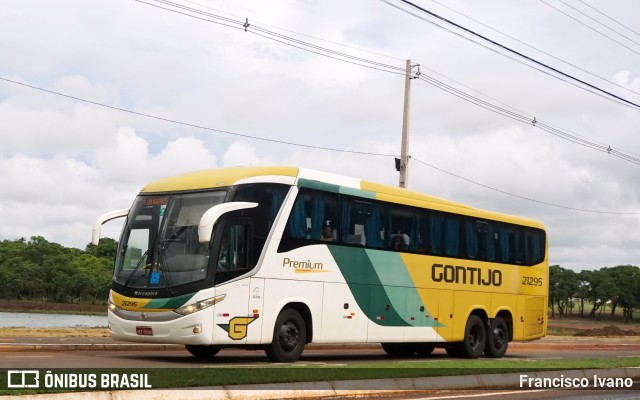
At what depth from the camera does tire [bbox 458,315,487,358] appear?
24344mm

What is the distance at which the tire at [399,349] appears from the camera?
81.7 feet

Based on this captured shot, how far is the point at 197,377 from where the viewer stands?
41.3 feet

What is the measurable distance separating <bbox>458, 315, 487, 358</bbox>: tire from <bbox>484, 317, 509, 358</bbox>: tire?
26 centimetres

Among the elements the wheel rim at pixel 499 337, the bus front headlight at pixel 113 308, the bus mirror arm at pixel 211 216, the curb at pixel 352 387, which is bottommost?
the curb at pixel 352 387

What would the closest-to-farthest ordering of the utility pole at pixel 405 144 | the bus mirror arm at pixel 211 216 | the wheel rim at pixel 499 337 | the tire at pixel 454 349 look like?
the bus mirror arm at pixel 211 216
the tire at pixel 454 349
the wheel rim at pixel 499 337
the utility pole at pixel 405 144

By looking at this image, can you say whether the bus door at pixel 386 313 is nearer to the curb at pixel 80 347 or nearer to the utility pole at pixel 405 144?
the curb at pixel 80 347

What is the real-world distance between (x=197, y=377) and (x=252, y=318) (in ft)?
17.2

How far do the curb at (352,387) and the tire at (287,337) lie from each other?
444 cm

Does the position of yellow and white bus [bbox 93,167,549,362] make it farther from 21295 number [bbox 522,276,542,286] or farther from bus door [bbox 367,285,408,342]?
21295 number [bbox 522,276,542,286]

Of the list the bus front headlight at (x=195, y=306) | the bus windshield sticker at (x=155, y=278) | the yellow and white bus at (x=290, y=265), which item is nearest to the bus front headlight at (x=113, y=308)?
the yellow and white bus at (x=290, y=265)

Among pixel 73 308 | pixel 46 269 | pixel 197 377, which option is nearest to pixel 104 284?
pixel 73 308

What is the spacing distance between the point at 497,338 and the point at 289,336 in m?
8.96

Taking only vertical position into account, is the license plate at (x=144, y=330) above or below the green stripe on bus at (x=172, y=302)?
below

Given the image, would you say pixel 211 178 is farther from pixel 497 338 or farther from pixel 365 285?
pixel 497 338
